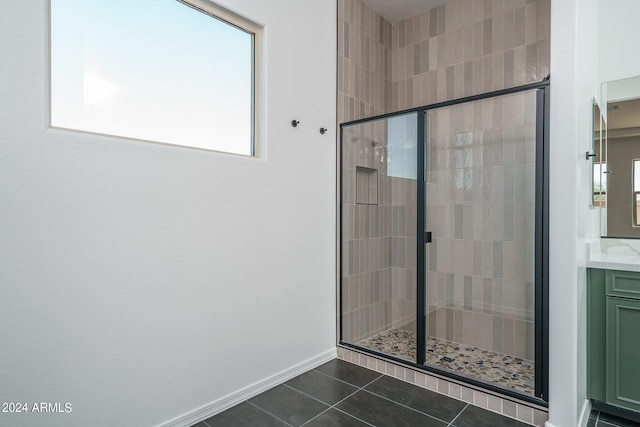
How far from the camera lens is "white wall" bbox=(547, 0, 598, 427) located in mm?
1690

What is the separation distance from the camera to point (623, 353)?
1917 millimetres

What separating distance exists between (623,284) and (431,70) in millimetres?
2246

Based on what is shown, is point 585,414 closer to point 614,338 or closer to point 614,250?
point 614,338

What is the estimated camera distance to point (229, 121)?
2201mm

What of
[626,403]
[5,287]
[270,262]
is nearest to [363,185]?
[270,262]

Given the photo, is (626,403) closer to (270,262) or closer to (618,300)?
(618,300)

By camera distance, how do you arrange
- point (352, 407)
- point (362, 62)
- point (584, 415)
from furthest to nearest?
point (362, 62) → point (352, 407) → point (584, 415)

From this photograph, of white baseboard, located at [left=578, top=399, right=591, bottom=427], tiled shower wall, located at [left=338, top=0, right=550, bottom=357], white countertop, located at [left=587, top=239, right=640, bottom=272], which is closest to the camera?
white baseboard, located at [left=578, top=399, right=591, bottom=427]

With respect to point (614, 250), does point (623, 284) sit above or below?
below

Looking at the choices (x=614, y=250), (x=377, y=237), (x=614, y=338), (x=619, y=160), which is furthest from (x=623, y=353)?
(x=377, y=237)

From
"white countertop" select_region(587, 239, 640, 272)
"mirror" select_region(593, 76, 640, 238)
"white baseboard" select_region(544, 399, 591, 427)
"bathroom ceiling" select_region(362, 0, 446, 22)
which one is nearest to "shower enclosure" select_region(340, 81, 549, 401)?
"white baseboard" select_region(544, 399, 591, 427)

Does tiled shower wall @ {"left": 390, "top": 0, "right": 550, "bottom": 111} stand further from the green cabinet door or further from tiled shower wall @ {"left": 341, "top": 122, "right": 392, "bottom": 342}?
the green cabinet door

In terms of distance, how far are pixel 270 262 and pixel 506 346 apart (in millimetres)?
1659

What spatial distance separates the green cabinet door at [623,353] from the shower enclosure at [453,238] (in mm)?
412
